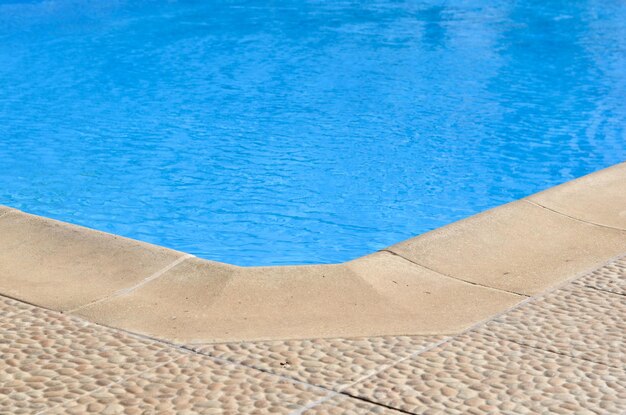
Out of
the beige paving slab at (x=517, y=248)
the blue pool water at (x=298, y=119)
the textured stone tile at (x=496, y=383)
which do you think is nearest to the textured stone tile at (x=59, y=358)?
the textured stone tile at (x=496, y=383)

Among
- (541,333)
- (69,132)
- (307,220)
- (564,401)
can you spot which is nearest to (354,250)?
(307,220)

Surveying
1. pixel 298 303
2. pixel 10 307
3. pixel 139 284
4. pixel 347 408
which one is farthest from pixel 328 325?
pixel 10 307

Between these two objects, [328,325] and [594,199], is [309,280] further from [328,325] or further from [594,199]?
[594,199]

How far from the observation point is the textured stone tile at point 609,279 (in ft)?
13.6

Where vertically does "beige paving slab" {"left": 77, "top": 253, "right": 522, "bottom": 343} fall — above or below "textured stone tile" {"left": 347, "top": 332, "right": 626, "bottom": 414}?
below

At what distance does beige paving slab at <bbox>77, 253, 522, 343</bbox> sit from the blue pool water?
164 centimetres

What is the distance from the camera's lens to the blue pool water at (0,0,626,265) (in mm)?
6723

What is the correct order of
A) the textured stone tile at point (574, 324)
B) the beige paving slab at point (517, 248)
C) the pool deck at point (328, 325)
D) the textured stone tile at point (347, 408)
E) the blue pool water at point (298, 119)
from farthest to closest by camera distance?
the blue pool water at point (298, 119) → the beige paving slab at point (517, 248) → the textured stone tile at point (574, 324) → the pool deck at point (328, 325) → the textured stone tile at point (347, 408)

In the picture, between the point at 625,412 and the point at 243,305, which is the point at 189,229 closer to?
the point at 243,305

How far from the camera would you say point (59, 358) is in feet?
11.3

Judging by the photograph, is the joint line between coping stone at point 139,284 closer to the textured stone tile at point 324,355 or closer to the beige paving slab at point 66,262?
the beige paving slab at point 66,262

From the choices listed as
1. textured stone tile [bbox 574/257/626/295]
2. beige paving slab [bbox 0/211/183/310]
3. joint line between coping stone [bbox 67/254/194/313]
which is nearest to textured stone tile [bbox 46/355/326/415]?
joint line between coping stone [bbox 67/254/194/313]

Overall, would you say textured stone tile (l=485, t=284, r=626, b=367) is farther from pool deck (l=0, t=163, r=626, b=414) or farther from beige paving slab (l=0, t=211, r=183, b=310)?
beige paving slab (l=0, t=211, r=183, b=310)

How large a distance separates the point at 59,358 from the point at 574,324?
6.65 ft
